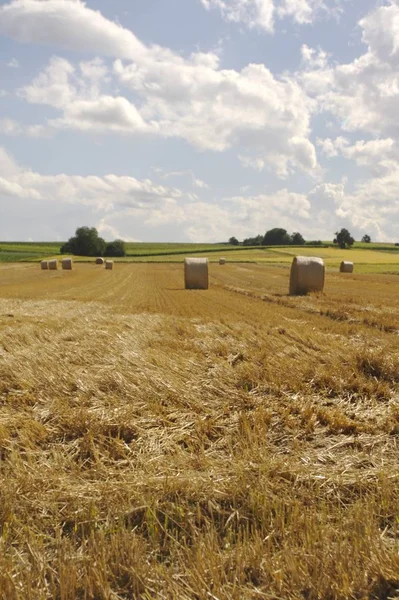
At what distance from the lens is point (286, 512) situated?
3256 mm

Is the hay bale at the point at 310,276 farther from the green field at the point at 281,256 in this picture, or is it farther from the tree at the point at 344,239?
the tree at the point at 344,239

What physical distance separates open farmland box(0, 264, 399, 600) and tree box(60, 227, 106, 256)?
108148mm

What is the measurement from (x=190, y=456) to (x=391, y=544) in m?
→ 1.79

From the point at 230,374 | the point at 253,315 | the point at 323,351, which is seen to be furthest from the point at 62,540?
the point at 253,315

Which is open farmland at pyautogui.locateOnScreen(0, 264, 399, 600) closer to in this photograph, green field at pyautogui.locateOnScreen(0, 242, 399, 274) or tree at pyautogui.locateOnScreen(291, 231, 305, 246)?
green field at pyautogui.locateOnScreen(0, 242, 399, 274)

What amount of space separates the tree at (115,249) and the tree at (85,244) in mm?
1578

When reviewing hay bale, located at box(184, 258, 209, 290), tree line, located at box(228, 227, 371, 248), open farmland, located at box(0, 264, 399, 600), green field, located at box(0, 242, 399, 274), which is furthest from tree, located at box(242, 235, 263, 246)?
open farmland, located at box(0, 264, 399, 600)

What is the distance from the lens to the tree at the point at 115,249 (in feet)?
363

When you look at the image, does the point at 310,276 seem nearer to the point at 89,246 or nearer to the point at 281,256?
the point at 281,256

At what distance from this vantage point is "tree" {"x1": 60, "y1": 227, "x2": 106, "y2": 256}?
11275 centimetres

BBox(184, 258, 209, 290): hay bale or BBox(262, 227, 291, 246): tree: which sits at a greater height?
BBox(262, 227, 291, 246): tree

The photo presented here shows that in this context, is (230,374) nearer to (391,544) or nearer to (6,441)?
(6,441)

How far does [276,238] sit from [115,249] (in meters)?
45.3

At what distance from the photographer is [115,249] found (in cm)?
11131
